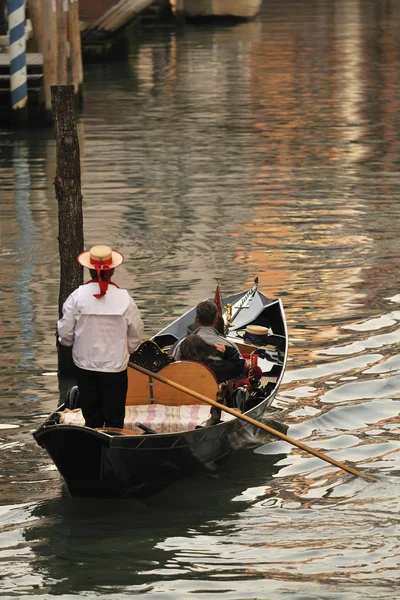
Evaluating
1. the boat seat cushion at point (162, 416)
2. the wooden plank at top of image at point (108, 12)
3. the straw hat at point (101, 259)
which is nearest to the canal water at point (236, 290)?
the boat seat cushion at point (162, 416)

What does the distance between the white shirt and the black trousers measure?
0.22ft

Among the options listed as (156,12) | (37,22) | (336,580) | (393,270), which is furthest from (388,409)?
(156,12)

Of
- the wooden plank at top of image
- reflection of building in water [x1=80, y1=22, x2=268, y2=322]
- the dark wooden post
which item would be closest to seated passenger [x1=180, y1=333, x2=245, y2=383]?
the dark wooden post

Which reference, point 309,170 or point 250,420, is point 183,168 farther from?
point 250,420

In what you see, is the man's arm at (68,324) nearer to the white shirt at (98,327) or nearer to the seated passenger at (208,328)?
the white shirt at (98,327)

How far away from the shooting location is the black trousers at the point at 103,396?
30.4ft

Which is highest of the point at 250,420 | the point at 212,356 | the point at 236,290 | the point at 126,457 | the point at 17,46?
the point at 17,46

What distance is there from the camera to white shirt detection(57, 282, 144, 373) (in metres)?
9.20

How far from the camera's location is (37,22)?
2878 centimetres

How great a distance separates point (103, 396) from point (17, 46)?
1618 centimetres

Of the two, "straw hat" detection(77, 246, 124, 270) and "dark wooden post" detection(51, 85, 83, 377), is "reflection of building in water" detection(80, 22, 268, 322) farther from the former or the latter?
"straw hat" detection(77, 246, 124, 270)

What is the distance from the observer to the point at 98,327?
9.20m

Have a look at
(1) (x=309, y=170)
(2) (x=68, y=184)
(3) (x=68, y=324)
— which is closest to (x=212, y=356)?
(3) (x=68, y=324)

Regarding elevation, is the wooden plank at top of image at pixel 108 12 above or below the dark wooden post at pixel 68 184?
below
